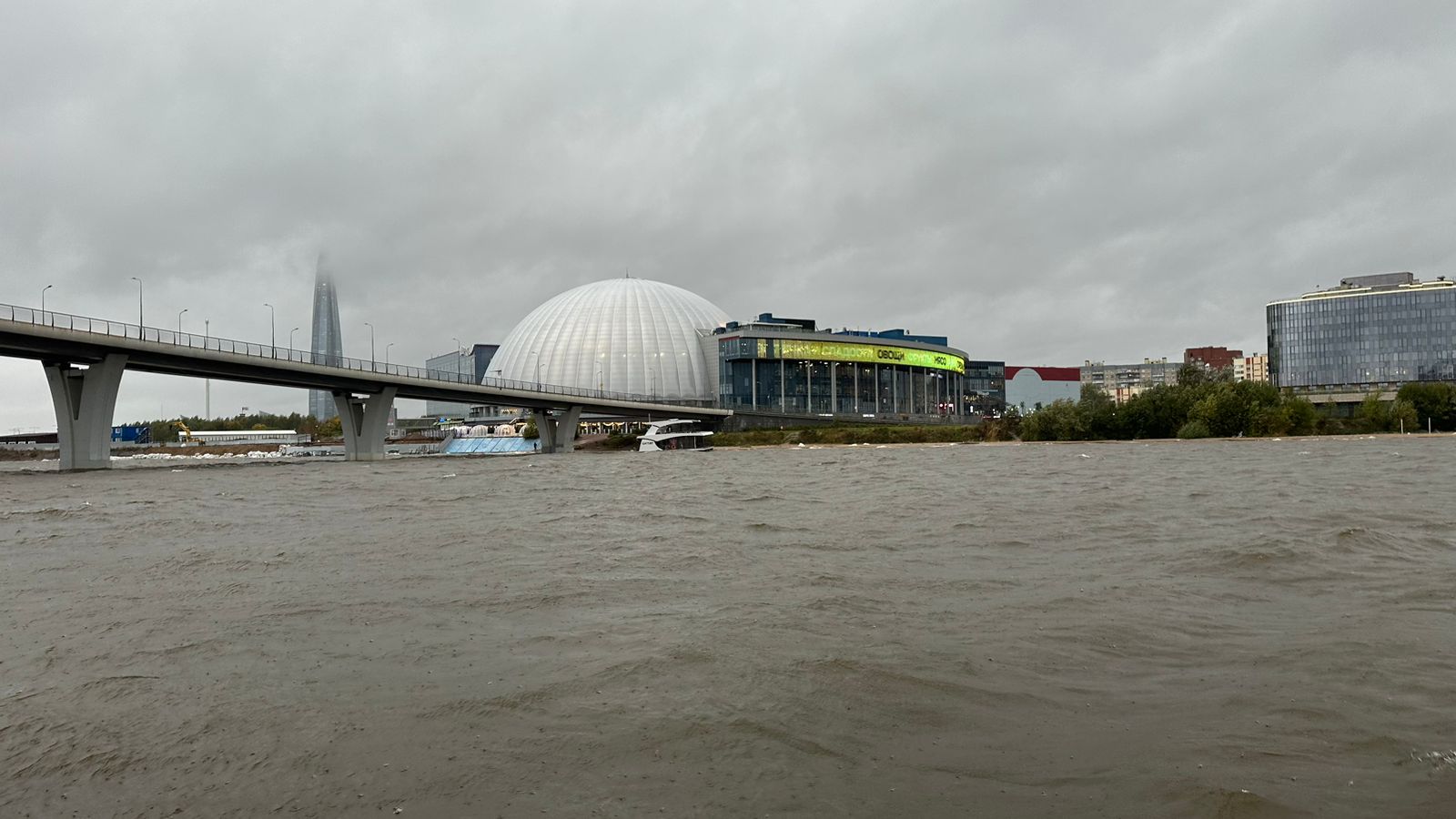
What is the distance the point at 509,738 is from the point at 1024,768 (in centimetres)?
365

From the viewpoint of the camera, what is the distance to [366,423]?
96312 millimetres

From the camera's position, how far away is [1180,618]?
33.3 ft

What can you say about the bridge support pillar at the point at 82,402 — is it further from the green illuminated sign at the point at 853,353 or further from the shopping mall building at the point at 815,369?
the green illuminated sign at the point at 853,353

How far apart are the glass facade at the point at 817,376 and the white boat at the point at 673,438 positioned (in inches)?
589

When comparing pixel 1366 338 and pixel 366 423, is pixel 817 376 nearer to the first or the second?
pixel 366 423

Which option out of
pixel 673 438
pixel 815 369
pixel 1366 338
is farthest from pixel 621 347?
pixel 1366 338

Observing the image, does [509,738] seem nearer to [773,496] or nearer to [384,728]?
[384,728]

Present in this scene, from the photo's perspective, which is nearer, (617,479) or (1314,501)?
(1314,501)

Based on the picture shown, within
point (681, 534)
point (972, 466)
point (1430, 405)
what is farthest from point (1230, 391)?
point (681, 534)

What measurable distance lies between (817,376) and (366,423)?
304 ft

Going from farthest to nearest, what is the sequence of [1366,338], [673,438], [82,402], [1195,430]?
[1366,338] → [673,438] → [1195,430] → [82,402]

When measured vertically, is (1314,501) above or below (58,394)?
below

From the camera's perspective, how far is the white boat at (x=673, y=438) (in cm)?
12344

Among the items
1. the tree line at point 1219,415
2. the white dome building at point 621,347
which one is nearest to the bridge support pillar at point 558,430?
the white dome building at point 621,347
